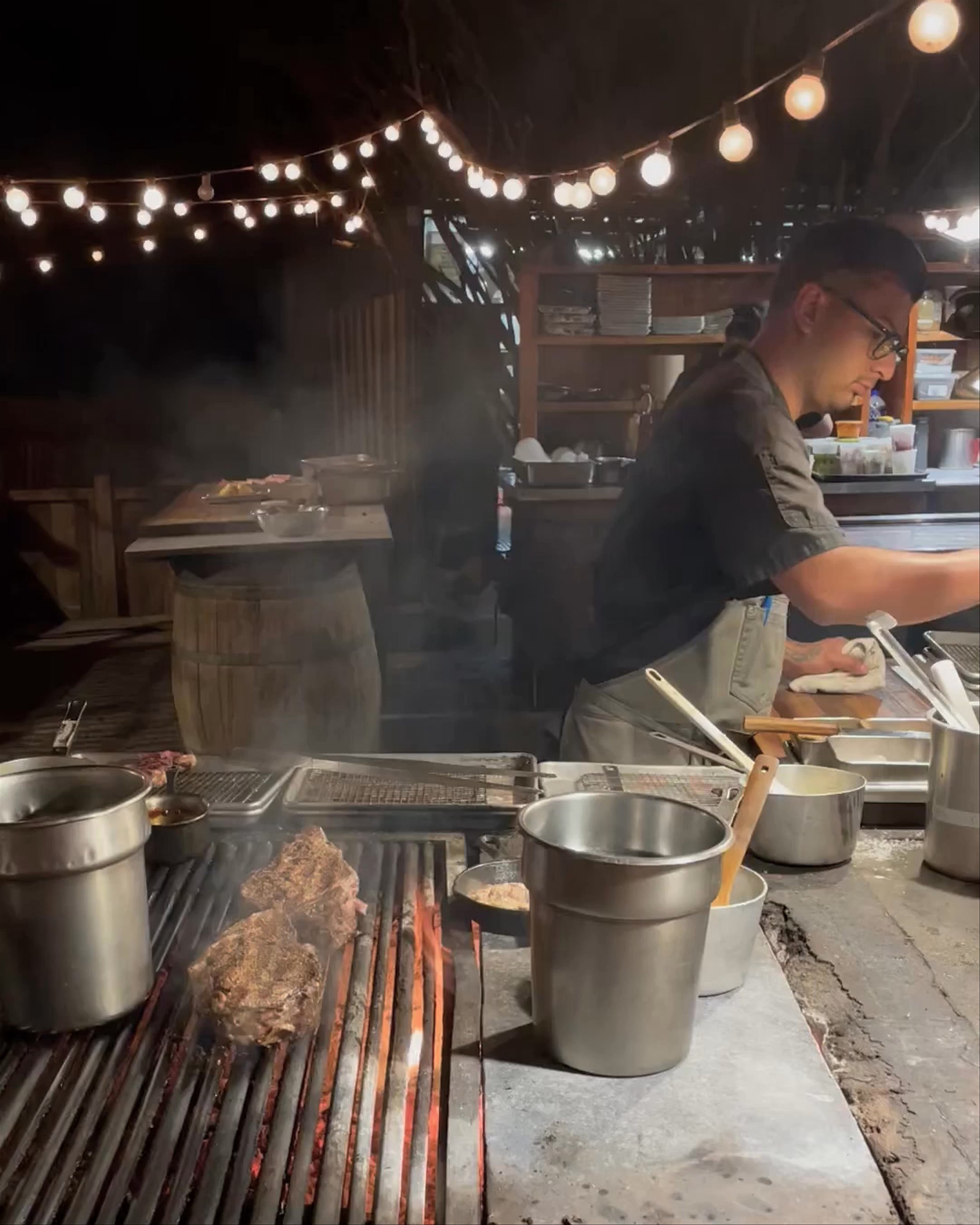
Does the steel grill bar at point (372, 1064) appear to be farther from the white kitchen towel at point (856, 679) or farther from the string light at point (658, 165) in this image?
the string light at point (658, 165)

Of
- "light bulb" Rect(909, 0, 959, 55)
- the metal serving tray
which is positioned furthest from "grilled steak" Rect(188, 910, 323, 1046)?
"light bulb" Rect(909, 0, 959, 55)

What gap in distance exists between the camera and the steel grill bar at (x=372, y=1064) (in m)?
1.15

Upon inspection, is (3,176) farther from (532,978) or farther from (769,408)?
(532,978)

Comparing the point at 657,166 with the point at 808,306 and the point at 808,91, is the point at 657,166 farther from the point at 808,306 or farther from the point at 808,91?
the point at 808,306

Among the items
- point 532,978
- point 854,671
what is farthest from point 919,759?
point 532,978

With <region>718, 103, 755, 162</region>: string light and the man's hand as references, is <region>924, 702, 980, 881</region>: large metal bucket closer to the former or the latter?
the man's hand

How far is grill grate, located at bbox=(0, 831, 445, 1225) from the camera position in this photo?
3.76 ft

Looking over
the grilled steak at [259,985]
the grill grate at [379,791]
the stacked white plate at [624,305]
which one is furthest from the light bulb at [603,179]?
the grilled steak at [259,985]

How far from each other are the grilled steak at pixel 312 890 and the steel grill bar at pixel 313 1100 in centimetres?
5

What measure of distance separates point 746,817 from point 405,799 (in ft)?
2.82

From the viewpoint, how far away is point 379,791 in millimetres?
2275

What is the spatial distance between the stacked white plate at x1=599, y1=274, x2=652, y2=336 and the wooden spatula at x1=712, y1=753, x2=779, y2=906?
20.7 ft

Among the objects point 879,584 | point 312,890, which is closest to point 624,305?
point 879,584

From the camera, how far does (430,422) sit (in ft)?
28.7
